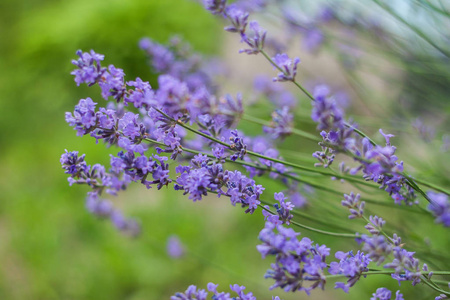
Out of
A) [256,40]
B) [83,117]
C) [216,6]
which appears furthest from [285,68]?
[83,117]

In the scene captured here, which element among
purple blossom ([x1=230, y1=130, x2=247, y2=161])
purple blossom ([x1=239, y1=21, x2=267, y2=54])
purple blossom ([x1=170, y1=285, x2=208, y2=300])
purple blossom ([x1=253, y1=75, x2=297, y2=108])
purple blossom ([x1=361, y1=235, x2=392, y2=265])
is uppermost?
purple blossom ([x1=253, y1=75, x2=297, y2=108])

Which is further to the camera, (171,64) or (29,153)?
(29,153)

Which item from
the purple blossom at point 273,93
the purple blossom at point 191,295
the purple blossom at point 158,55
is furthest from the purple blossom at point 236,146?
the purple blossom at point 273,93

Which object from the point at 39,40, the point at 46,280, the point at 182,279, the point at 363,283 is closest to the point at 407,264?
the point at 363,283

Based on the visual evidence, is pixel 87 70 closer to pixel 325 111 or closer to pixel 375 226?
pixel 325 111

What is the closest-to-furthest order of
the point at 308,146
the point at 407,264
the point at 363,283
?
the point at 407,264, the point at 363,283, the point at 308,146

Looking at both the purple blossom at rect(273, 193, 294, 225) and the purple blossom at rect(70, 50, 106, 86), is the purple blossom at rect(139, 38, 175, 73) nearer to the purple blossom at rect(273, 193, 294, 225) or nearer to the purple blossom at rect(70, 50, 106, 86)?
the purple blossom at rect(70, 50, 106, 86)

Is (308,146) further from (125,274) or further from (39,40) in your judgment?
(39,40)

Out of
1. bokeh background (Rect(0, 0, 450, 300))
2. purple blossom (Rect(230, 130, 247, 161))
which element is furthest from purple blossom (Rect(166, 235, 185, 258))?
purple blossom (Rect(230, 130, 247, 161))

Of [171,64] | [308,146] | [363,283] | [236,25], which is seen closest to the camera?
[236,25]
